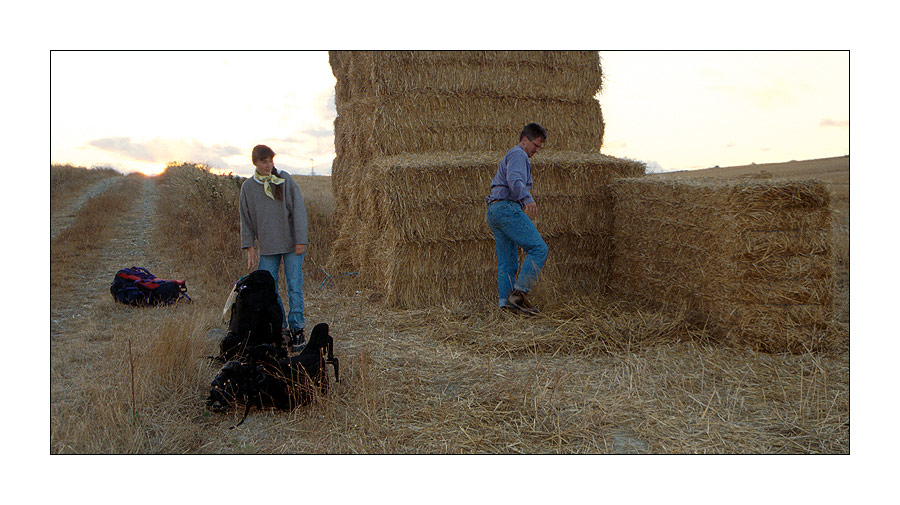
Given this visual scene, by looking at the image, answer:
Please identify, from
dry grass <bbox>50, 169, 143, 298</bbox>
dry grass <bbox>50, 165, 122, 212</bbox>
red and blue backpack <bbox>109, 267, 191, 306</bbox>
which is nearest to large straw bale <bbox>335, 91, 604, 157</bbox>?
red and blue backpack <bbox>109, 267, 191, 306</bbox>

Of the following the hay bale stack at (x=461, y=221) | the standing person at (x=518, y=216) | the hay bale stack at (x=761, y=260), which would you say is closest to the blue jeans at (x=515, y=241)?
the standing person at (x=518, y=216)

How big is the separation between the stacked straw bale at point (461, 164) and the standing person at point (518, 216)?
879 millimetres

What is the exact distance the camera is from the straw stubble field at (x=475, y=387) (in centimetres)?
326

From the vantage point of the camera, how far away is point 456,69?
7320mm

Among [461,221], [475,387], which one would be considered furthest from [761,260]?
[461,221]

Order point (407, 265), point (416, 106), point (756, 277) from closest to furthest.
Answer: point (756, 277) → point (407, 265) → point (416, 106)

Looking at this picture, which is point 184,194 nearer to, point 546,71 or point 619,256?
point 546,71

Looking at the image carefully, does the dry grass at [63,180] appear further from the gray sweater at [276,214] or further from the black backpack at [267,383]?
the black backpack at [267,383]

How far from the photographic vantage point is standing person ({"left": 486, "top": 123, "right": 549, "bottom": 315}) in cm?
555

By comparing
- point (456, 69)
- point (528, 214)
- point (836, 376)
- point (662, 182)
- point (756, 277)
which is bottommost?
point (836, 376)

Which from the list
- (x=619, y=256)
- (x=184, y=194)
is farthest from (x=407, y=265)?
(x=184, y=194)

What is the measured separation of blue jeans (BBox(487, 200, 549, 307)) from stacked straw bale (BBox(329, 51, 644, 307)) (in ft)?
2.75

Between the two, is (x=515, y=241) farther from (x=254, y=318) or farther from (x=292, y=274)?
(x=254, y=318)

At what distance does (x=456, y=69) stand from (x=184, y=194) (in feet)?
34.7
